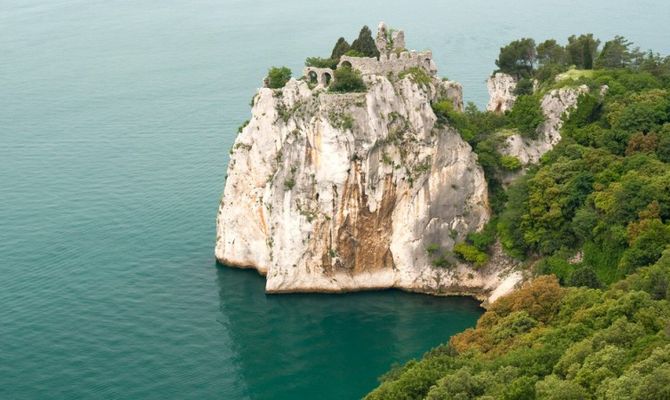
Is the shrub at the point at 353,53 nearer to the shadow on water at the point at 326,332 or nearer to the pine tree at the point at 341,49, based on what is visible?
the pine tree at the point at 341,49

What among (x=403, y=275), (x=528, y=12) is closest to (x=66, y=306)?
(x=403, y=275)

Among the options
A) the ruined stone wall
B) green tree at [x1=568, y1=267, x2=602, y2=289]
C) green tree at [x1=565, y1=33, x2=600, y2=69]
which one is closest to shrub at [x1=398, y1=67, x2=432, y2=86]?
the ruined stone wall

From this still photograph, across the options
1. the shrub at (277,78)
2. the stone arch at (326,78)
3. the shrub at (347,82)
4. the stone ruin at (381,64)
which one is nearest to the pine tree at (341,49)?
the stone ruin at (381,64)

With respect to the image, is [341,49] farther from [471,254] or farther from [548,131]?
[471,254]

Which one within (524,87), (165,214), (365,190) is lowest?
(165,214)

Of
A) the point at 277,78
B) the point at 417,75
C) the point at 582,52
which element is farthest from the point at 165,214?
the point at 582,52

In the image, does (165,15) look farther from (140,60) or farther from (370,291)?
(370,291)
